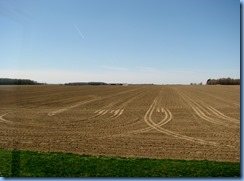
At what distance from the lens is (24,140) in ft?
29.9

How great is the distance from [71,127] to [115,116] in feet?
11.1

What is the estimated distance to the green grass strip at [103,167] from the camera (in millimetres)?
5484

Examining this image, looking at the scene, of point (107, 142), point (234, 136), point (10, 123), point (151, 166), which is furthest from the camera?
point (10, 123)

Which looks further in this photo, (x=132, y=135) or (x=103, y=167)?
(x=132, y=135)

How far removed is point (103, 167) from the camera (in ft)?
19.3

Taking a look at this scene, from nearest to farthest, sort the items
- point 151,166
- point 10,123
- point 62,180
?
point 62,180, point 151,166, point 10,123

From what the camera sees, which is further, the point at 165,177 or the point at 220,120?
the point at 220,120

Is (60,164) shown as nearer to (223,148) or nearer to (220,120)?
(223,148)

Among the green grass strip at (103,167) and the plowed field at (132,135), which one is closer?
the green grass strip at (103,167)

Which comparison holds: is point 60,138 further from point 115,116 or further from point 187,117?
point 187,117

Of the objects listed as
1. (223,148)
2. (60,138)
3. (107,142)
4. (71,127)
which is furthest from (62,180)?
(71,127)

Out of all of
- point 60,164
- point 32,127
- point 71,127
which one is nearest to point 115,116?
point 71,127

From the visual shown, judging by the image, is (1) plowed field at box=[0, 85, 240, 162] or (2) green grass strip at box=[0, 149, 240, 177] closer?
(2) green grass strip at box=[0, 149, 240, 177]

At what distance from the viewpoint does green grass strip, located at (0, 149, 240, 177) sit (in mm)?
5484
